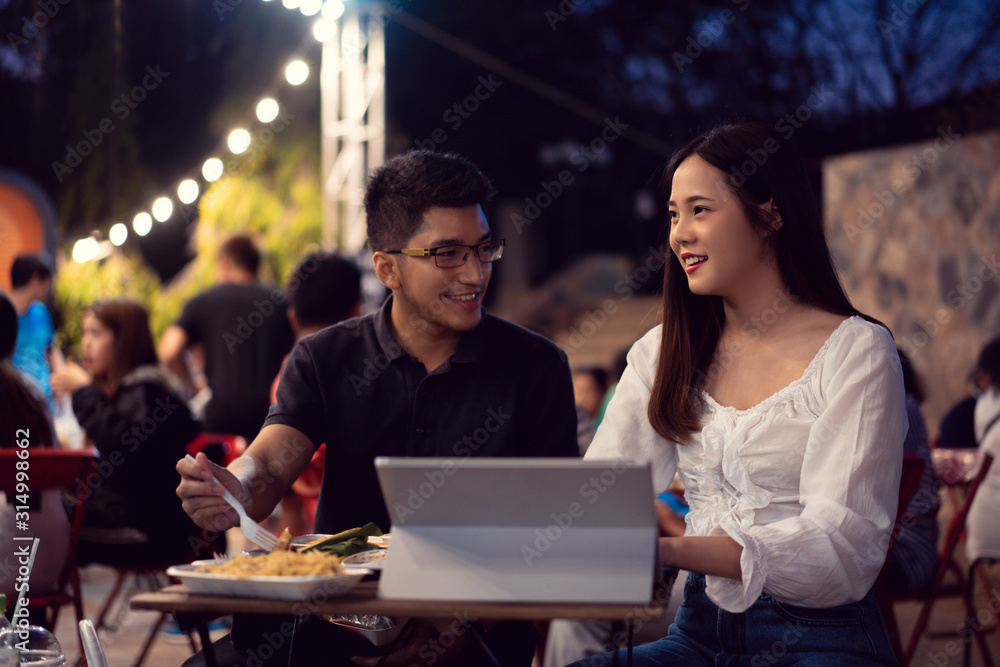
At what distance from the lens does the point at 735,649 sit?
71.9 inches

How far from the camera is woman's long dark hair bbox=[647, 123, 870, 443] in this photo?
1942mm

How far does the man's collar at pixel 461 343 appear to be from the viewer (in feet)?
7.77

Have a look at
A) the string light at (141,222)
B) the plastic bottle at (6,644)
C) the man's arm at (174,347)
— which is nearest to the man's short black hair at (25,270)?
the man's arm at (174,347)

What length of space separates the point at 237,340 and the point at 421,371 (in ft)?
10.3

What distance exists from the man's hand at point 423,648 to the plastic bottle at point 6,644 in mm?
620

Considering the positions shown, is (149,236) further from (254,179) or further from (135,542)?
(135,542)

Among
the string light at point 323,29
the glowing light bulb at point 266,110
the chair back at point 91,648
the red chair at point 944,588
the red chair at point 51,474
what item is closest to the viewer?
the chair back at point 91,648

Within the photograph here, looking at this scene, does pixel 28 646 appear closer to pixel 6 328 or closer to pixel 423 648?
pixel 423 648

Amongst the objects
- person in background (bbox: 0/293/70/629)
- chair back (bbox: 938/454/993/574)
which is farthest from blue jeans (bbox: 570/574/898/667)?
person in background (bbox: 0/293/70/629)

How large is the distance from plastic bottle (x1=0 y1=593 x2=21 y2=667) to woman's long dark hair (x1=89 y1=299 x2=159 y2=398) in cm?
209

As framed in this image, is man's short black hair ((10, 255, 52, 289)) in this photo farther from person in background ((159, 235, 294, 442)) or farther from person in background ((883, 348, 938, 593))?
person in background ((883, 348, 938, 593))

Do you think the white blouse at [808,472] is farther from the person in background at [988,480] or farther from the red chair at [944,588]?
the person in background at [988,480]

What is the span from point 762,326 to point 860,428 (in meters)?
0.35

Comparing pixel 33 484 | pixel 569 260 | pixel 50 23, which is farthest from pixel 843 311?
pixel 569 260
